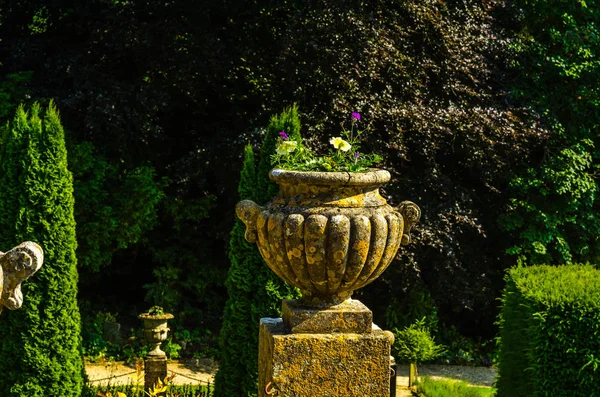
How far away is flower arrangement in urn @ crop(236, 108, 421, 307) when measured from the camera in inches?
189

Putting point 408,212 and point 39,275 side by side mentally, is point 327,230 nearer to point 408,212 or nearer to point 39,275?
point 408,212

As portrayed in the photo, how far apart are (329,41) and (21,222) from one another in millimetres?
4391

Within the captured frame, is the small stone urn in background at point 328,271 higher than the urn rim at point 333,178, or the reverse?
the urn rim at point 333,178

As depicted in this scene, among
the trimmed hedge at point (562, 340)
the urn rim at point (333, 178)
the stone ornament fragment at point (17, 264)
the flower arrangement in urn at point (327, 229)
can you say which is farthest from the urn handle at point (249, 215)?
the trimmed hedge at point (562, 340)

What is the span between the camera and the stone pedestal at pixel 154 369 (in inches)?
343

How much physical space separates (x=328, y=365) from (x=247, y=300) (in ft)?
10.9

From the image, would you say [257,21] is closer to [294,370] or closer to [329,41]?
[329,41]

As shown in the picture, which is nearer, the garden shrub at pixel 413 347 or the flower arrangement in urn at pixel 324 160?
the flower arrangement in urn at pixel 324 160

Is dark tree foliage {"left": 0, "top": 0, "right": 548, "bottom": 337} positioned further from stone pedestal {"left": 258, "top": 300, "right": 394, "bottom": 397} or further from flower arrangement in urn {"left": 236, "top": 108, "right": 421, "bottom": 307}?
stone pedestal {"left": 258, "top": 300, "right": 394, "bottom": 397}

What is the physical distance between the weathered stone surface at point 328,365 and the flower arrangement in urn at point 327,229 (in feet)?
0.95

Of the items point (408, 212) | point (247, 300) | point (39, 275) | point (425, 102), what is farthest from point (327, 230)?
point (425, 102)

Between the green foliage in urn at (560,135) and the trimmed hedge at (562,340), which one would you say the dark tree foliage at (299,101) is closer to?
the green foliage in urn at (560,135)

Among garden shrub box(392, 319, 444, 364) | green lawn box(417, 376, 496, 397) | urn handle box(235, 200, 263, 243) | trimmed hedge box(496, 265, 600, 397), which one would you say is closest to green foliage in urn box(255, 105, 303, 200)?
trimmed hedge box(496, 265, 600, 397)

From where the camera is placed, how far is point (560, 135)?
11.6m
